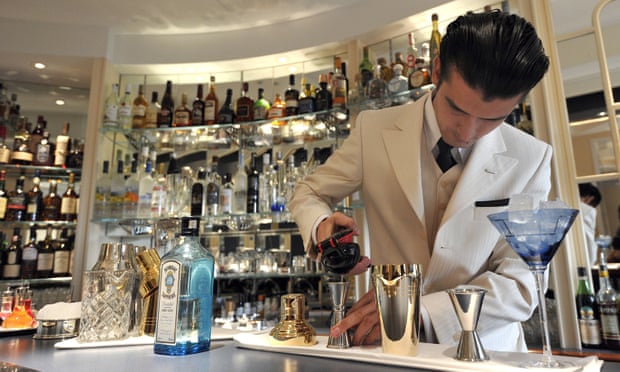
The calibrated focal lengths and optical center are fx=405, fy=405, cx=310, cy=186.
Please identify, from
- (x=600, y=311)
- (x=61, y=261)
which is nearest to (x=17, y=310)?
(x=61, y=261)

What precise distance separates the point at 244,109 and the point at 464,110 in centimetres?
195

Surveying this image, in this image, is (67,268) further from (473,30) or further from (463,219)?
(473,30)

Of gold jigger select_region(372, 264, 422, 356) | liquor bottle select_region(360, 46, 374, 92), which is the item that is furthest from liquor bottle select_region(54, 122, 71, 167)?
gold jigger select_region(372, 264, 422, 356)

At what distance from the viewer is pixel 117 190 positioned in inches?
103

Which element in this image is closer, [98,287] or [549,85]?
[98,287]

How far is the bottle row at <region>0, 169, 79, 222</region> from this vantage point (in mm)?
2697

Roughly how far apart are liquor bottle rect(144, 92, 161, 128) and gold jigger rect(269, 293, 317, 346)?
2226mm

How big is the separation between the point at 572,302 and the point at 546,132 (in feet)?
2.35

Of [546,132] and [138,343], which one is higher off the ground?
[546,132]

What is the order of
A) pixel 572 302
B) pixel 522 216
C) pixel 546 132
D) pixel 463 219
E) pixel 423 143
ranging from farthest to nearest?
pixel 546 132 → pixel 572 302 → pixel 423 143 → pixel 463 219 → pixel 522 216

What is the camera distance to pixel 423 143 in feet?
3.70

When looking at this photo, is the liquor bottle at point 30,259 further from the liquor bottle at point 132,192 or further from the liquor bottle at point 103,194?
the liquor bottle at point 132,192

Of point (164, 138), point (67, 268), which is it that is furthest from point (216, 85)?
point (67, 268)

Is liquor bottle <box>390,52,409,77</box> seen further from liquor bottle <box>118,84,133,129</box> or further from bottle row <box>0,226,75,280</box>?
bottle row <box>0,226,75,280</box>
